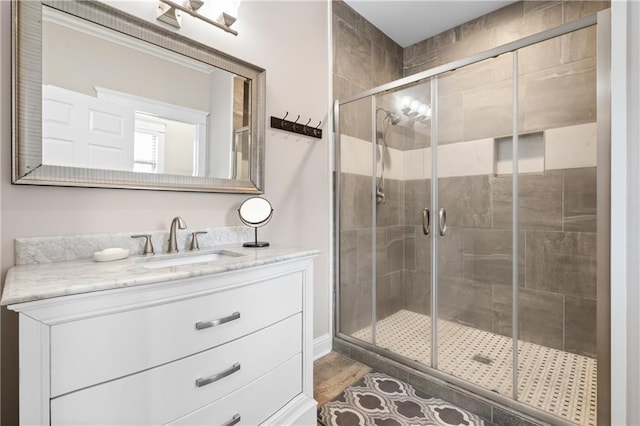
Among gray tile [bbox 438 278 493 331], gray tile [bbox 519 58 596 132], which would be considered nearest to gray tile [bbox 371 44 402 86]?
gray tile [bbox 519 58 596 132]

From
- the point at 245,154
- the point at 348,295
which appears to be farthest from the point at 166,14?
the point at 348,295

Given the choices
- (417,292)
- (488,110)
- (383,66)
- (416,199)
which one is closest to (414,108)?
(488,110)

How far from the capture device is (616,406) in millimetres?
1180

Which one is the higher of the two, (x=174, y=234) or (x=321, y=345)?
(x=174, y=234)

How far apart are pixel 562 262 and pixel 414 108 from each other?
1.52m

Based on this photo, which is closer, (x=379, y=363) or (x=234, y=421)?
(x=234, y=421)

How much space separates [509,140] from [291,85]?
5.19 ft

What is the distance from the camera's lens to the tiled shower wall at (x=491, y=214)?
79.0 inches

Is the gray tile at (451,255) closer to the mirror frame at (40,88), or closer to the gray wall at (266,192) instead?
the gray wall at (266,192)

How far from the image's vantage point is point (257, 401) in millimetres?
1211

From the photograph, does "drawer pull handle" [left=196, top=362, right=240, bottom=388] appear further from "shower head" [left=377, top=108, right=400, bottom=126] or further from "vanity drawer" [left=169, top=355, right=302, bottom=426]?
"shower head" [left=377, top=108, right=400, bottom=126]

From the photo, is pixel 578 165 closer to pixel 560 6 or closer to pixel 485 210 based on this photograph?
pixel 485 210

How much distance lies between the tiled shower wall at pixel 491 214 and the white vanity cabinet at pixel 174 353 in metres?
1.09

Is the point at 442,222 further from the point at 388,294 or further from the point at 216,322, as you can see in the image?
the point at 216,322
